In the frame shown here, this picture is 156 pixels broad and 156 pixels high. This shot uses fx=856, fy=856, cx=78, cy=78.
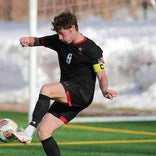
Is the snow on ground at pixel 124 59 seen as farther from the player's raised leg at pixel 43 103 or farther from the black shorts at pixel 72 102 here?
the player's raised leg at pixel 43 103

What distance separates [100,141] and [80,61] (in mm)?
4050

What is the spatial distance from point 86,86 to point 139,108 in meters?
9.27

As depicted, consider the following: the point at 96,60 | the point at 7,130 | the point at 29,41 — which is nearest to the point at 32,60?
the point at 29,41

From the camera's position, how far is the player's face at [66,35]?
9165mm

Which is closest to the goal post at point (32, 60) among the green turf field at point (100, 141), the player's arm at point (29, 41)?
the green turf field at point (100, 141)

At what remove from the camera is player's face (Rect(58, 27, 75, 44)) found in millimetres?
9165

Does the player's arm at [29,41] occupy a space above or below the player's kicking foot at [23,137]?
above

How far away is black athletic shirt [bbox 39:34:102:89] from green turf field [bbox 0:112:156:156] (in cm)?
226

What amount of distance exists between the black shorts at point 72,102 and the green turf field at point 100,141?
6.50ft

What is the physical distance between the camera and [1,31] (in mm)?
20547

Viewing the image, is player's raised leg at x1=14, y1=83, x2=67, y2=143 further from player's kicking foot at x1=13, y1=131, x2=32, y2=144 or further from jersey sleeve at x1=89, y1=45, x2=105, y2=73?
jersey sleeve at x1=89, y1=45, x2=105, y2=73

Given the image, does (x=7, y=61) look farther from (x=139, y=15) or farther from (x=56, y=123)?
(x=56, y=123)

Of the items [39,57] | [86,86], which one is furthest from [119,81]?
[86,86]

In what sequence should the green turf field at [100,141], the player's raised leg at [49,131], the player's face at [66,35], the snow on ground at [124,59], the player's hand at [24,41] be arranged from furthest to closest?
the snow on ground at [124,59], the green turf field at [100,141], the player's hand at [24,41], the player's raised leg at [49,131], the player's face at [66,35]
